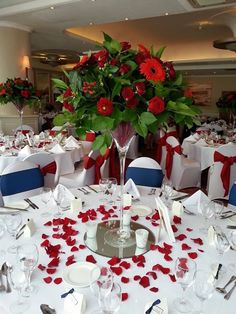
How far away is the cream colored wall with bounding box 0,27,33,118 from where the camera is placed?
7105 millimetres

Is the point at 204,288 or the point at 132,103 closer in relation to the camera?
the point at 204,288

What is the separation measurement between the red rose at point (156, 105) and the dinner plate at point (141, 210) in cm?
85

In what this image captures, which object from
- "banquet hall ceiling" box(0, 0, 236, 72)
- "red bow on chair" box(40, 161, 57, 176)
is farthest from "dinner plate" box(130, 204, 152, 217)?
"banquet hall ceiling" box(0, 0, 236, 72)

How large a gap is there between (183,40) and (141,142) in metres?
4.66

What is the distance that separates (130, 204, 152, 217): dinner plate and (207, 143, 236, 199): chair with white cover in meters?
2.18

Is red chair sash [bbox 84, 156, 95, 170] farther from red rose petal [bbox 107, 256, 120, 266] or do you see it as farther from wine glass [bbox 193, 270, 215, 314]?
wine glass [bbox 193, 270, 215, 314]

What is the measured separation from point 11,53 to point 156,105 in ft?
22.8

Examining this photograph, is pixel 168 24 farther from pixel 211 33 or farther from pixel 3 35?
pixel 3 35

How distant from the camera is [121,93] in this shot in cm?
136

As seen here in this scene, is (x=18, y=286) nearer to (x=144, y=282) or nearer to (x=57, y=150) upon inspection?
(x=144, y=282)

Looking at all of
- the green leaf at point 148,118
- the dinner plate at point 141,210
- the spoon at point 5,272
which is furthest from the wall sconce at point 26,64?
the spoon at point 5,272

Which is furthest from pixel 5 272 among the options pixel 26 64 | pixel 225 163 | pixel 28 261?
A: pixel 26 64

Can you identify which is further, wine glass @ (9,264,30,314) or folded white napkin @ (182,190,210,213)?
folded white napkin @ (182,190,210,213)

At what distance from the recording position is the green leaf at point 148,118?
1.32 metres
